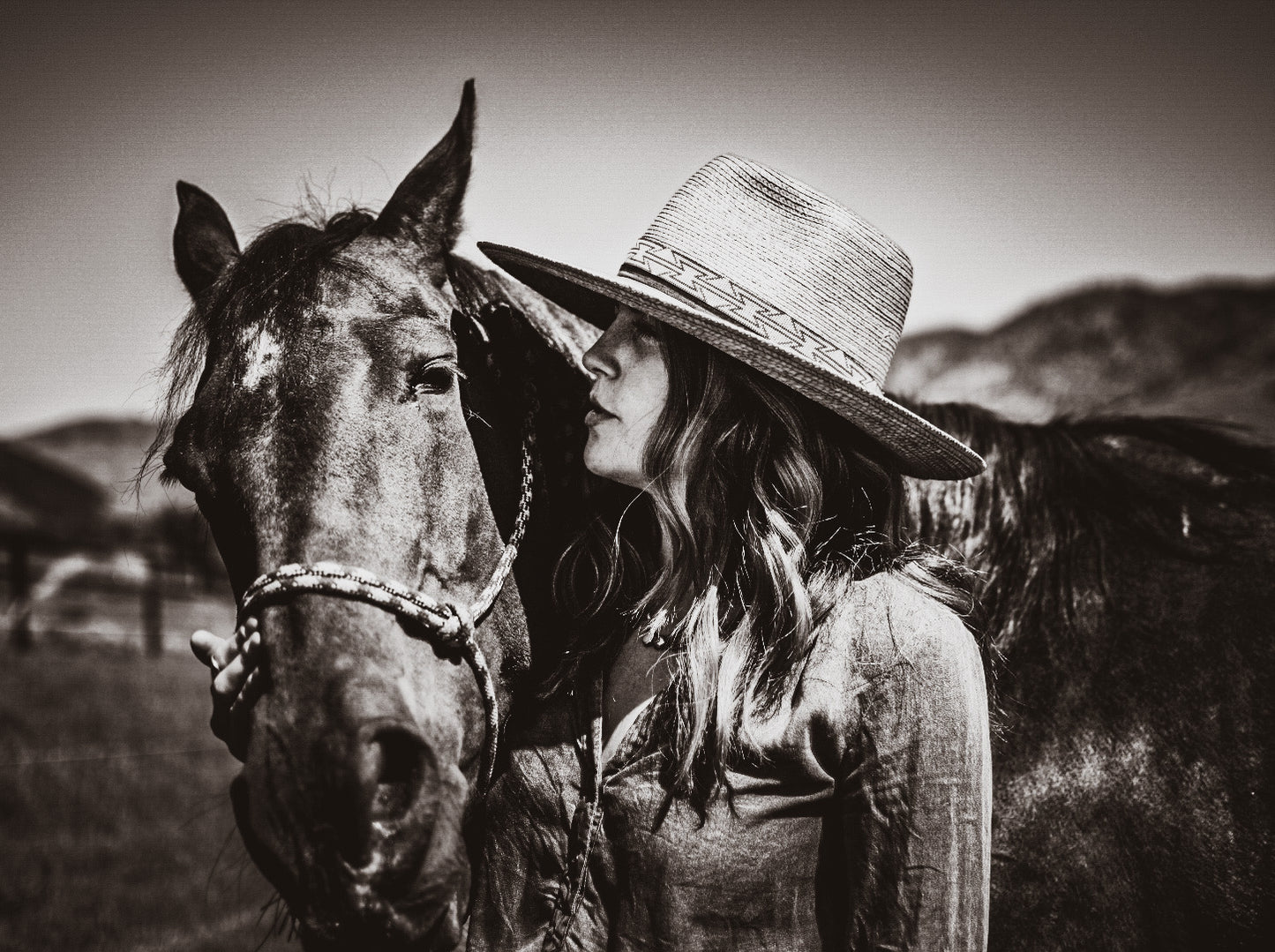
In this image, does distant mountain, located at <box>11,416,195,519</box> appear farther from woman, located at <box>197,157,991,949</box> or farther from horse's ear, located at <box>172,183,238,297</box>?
woman, located at <box>197,157,991,949</box>

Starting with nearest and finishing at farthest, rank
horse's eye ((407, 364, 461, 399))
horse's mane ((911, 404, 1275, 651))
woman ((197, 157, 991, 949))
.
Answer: woman ((197, 157, 991, 949))
horse's eye ((407, 364, 461, 399))
horse's mane ((911, 404, 1275, 651))

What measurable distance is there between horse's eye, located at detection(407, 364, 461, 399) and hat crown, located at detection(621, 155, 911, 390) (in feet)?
1.50

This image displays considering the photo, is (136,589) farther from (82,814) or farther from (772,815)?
(772,815)

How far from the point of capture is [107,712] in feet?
33.4

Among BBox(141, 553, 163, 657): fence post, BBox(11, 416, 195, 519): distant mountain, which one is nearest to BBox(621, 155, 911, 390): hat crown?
BBox(141, 553, 163, 657): fence post

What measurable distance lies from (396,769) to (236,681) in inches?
15.0

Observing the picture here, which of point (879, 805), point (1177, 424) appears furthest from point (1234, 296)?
point (879, 805)

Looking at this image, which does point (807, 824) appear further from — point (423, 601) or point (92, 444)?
point (92, 444)

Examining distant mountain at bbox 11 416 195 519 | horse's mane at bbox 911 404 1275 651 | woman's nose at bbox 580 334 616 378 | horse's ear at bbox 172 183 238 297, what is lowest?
horse's mane at bbox 911 404 1275 651

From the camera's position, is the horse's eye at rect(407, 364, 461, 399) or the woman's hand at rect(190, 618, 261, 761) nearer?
the woman's hand at rect(190, 618, 261, 761)

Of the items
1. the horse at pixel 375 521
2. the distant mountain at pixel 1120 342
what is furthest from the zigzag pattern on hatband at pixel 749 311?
the distant mountain at pixel 1120 342

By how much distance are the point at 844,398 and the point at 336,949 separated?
4.43 feet

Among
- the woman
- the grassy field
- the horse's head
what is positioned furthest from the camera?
the grassy field

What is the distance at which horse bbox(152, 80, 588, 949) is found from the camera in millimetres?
1381
